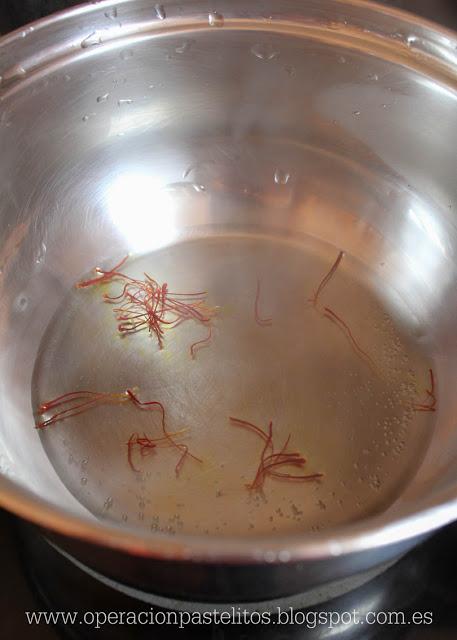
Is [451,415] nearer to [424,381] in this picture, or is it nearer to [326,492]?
[424,381]

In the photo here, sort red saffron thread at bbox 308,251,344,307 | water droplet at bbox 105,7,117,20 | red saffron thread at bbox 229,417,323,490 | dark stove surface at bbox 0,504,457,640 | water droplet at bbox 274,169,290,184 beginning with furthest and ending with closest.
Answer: water droplet at bbox 274,169,290,184 < red saffron thread at bbox 308,251,344,307 < water droplet at bbox 105,7,117,20 < red saffron thread at bbox 229,417,323,490 < dark stove surface at bbox 0,504,457,640

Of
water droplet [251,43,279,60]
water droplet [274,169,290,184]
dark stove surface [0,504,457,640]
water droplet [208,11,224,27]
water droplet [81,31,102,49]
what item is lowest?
dark stove surface [0,504,457,640]

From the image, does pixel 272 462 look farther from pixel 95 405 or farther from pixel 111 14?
pixel 111 14

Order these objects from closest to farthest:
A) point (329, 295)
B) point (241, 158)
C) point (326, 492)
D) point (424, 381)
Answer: point (326, 492), point (424, 381), point (329, 295), point (241, 158)

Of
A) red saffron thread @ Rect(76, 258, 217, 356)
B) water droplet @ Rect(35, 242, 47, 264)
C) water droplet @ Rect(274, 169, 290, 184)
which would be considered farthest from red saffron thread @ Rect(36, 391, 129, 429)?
water droplet @ Rect(274, 169, 290, 184)

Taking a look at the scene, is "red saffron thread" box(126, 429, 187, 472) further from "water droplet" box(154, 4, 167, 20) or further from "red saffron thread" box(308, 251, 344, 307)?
"water droplet" box(154, 4, 167, 20)

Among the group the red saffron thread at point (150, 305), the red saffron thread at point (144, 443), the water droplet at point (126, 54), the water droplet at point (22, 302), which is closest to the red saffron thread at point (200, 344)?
the red saffron thread at point (150, 305)

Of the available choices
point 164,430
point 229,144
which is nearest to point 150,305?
point 164,430

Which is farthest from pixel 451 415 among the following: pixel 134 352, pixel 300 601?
pixel 134 352
